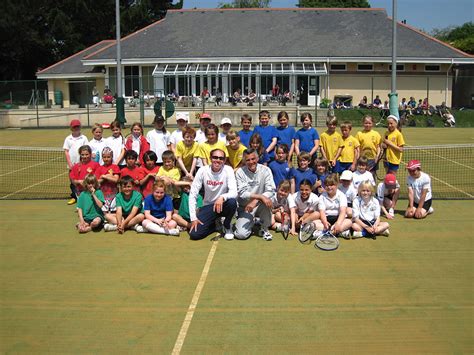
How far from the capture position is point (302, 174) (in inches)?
341

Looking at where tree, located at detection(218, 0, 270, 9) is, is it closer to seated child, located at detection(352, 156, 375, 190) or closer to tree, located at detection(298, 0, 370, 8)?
tree, located at detection(298, 0, 370, 8)

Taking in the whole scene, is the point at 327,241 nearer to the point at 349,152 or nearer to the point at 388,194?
the point at 388,194

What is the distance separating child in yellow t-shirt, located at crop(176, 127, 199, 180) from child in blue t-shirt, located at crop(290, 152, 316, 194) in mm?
1667

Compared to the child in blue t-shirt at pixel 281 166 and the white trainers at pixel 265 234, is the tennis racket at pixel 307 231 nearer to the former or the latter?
the white trainers at pixel 265 234

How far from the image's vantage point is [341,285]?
244 inches

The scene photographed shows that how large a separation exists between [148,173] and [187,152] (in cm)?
74

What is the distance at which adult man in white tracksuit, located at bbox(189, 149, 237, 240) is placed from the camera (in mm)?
7961

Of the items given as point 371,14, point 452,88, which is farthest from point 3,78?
point 452,88

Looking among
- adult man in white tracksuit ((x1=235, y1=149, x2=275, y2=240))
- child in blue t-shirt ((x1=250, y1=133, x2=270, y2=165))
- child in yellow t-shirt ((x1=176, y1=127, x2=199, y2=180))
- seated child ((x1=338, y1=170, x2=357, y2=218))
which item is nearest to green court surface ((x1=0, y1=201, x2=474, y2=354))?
adult man in white tracksuit ((x1=235, y1=149, x2=275, y2=240))

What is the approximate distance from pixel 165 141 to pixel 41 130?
21.2 meters

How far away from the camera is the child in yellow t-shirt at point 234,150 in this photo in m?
8.84

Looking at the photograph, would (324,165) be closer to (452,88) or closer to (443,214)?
(443,214)

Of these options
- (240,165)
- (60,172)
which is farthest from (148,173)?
(60,172)

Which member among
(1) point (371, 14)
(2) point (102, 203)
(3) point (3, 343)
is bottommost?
(3) point (3, 343)
